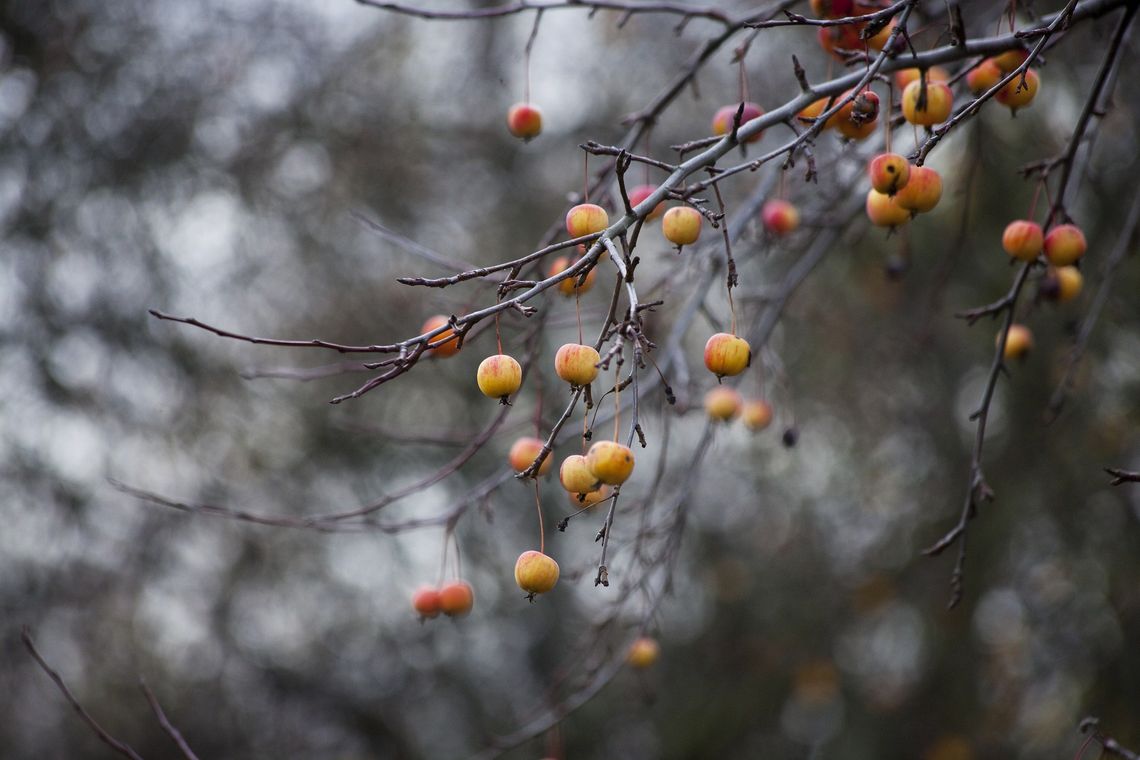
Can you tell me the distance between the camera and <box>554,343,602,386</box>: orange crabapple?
1.36 metres

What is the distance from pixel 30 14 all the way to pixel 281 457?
11.1 ft

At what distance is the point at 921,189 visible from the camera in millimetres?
1848

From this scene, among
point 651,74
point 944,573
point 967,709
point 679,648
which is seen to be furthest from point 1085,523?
point 651,74

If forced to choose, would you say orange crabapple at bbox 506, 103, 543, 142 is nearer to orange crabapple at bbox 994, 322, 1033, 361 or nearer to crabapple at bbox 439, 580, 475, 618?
crabapple at bbox 439, 580, 475, 618

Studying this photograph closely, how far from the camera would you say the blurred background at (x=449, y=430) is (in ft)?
14.7

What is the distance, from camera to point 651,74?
7.18 meters

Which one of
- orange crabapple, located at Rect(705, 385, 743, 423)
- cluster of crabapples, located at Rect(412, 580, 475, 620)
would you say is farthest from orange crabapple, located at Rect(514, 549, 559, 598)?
orange crabapple, located at Rect(705, 385, 743, 423)

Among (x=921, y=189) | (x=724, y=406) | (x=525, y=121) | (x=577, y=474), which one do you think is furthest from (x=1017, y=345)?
(x=577, y=474)

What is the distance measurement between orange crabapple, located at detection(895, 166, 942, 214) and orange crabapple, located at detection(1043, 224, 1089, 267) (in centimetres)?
43

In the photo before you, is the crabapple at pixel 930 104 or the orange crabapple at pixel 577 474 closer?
the orange crabapple at pixel 577 474

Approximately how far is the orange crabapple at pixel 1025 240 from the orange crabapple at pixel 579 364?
1.28 metres

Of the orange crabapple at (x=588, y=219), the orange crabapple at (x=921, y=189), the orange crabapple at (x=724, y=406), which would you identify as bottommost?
the orange crabapple at (x=588, y=219)

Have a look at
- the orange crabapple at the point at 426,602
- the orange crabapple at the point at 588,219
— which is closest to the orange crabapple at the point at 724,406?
the orange crabapple at the point at 426,602

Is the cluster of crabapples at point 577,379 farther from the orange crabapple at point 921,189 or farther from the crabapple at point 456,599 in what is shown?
the crabapple at point 456,599
